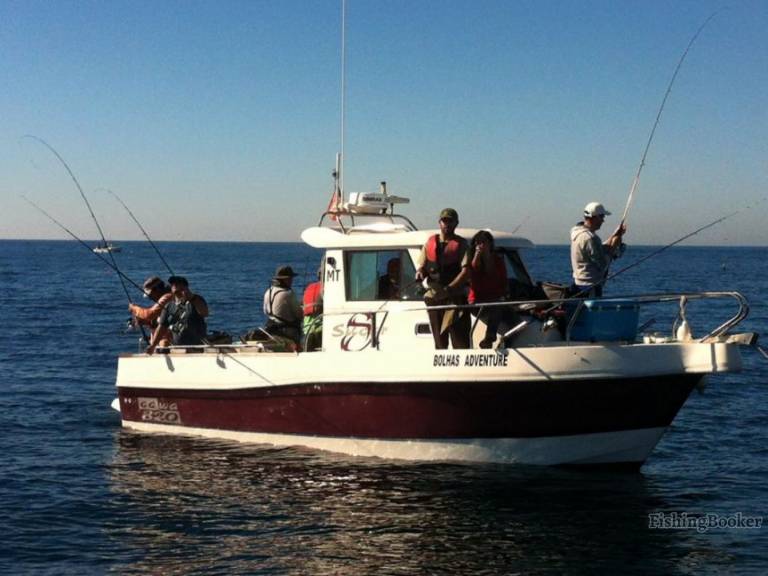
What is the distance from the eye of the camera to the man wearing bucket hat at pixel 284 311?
1309cm

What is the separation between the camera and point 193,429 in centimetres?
1340

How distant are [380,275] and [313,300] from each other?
1107 mm

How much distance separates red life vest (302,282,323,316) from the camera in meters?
12.6

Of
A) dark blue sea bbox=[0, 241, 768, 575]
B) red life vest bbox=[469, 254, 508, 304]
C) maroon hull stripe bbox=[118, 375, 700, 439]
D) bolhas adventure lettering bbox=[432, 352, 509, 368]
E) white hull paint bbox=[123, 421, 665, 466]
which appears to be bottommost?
dark blue sea bbox=[0, 241, 768, 575]

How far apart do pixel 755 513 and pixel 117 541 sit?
20.8 feet

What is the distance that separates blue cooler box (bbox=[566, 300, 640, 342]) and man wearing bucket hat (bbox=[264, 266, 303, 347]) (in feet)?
12.8

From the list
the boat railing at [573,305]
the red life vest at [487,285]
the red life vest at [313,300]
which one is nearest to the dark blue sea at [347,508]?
the red life vest at [313,300]

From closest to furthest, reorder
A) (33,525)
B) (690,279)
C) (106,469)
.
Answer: (33,525), (106,469), (690,279)

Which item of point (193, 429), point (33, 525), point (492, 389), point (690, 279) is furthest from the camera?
point (690, 279)

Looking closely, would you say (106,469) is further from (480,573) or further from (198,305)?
(480,573)

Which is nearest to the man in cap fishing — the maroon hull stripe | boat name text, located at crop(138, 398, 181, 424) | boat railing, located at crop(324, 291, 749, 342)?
boat name text, located at crop(138, 398, 181, 424)

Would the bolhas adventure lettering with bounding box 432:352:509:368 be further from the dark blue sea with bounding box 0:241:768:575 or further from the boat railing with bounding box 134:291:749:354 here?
the dark blue sea with bounding box 0:241:768:575

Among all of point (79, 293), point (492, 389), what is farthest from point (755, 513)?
point (79, 293)

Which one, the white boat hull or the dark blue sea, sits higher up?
the white boat hull
